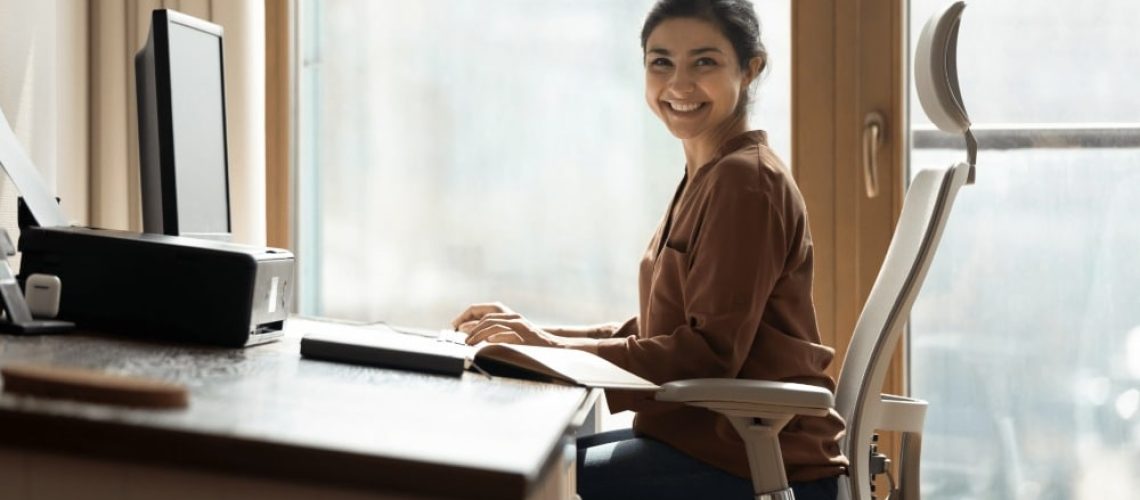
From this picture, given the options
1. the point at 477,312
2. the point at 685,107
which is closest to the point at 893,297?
the point at 685,107

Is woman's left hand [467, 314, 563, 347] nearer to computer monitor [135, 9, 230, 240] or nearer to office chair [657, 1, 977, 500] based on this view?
office chair [657, 1, 977, 500]

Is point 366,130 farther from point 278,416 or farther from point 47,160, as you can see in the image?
point 278,416

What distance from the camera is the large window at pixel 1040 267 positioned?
2398 mm

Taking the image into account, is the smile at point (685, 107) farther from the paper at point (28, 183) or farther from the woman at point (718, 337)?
the paper at point (28, 183)

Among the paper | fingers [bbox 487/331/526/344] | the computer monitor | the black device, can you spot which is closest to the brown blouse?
fingers [bbox 487/331/526/344]

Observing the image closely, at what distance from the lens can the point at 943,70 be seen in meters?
1.65

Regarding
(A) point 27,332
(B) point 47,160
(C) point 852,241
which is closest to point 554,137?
(C) point 852,241

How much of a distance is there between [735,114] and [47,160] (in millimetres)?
1215

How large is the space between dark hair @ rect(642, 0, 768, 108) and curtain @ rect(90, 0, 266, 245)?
1154 mm

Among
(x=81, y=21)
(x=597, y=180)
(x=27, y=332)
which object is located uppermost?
(x=81, y=21)

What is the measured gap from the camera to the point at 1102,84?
240 cm

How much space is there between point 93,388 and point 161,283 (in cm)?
53

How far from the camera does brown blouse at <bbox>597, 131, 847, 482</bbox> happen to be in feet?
5.41

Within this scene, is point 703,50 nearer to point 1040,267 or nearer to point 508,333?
point 508,333
